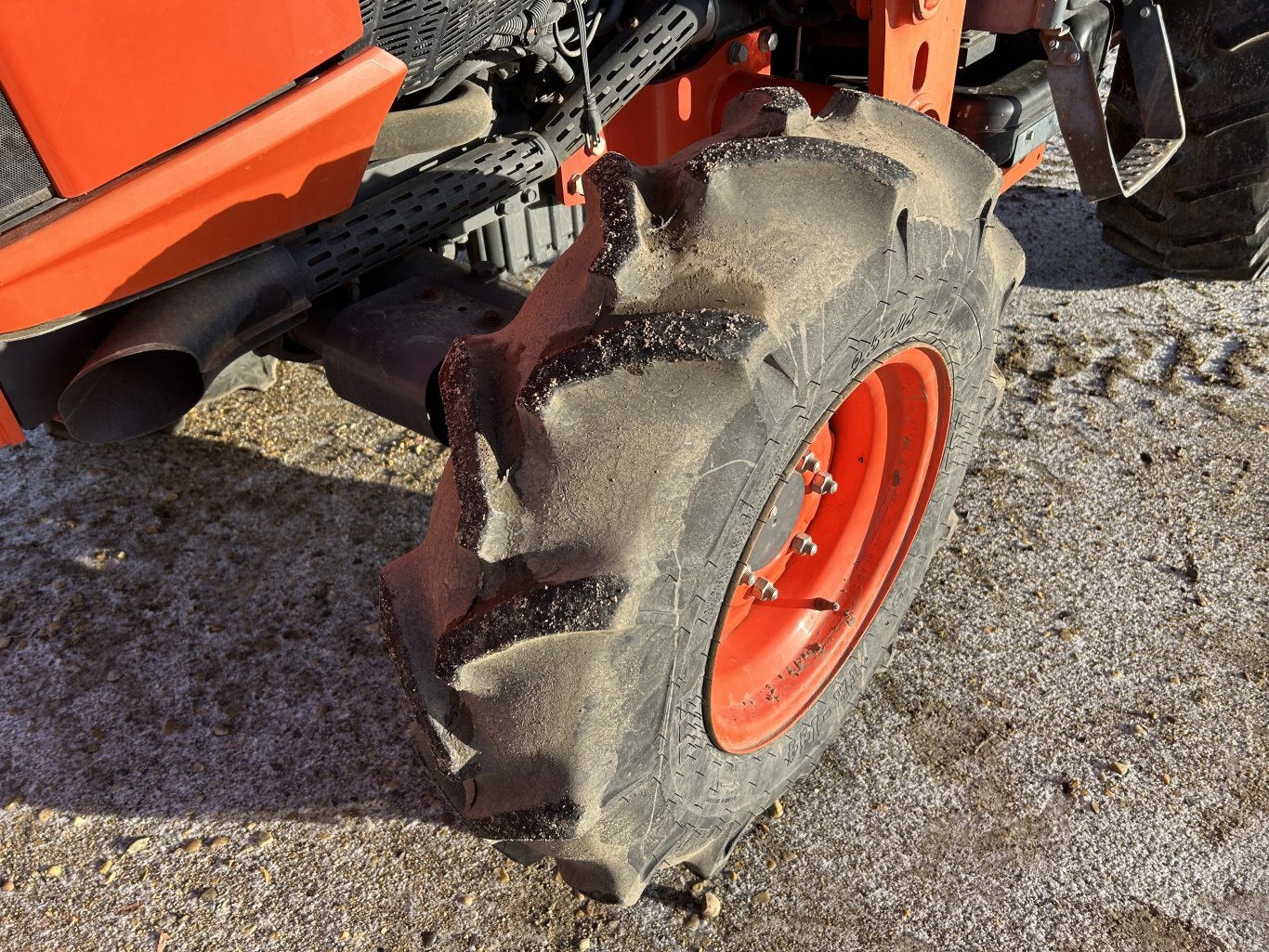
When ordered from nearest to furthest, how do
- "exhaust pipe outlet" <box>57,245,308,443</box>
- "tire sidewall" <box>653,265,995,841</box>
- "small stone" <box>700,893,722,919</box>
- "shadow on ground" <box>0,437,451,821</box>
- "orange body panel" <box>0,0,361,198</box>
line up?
1. "orange body panel" <box>0,0,361,198</box>
2. "tire sidewall" <box>653,265,995,841</box>
3. "exhaust pipe outlet" <box>57,245,308,443</box>
4. "small stone" <box>700,893,722,919</box>
5. "shadow on ground" <box>0,437,451,821</box>

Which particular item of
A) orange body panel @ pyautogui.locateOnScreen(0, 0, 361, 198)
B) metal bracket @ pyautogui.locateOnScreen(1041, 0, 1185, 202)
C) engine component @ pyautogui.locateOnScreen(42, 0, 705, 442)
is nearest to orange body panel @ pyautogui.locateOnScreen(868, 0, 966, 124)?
metal bracket @ pyautogui.locateOnScreen(1041, 0, 1185, 202)

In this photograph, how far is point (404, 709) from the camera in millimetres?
2189

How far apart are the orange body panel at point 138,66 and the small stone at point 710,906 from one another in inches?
57.8

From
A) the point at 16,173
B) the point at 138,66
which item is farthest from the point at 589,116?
the point at 16,173

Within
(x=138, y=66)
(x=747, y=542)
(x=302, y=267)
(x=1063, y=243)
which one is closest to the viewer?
(x=138, y=66)

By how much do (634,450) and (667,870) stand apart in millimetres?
996

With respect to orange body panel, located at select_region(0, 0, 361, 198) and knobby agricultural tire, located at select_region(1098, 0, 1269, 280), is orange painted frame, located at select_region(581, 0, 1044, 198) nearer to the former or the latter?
orange body panel, located at select_region(0, 0, 361, 198)

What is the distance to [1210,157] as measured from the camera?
2998 mm

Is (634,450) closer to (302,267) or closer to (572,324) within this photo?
(572,324)

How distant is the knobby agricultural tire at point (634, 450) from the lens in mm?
1246

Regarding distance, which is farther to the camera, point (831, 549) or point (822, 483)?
point (831, 549)

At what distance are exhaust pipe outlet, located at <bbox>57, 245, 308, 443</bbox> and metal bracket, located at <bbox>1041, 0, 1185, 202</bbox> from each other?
160 centimetres

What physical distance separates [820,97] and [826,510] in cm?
91

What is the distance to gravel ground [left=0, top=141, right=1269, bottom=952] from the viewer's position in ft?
6.02
